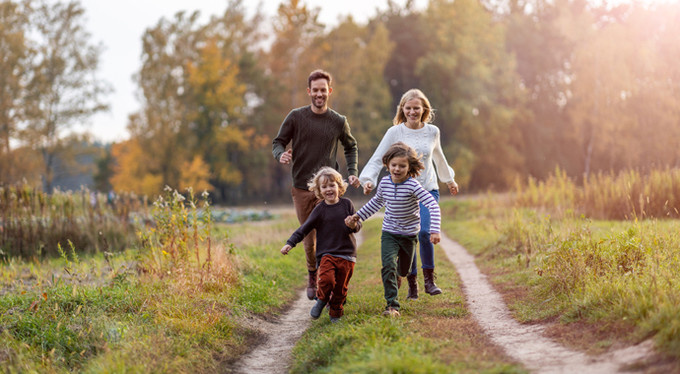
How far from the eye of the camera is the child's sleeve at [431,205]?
227 inches

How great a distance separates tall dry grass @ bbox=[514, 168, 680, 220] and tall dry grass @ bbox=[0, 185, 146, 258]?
907cm

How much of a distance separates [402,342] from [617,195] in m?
9.24

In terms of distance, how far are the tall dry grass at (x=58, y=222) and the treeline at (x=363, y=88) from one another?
17810 mm

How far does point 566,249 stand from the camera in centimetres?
666

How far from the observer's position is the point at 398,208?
6.05 meters

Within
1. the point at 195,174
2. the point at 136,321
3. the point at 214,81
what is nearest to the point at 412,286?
the point at 136,321

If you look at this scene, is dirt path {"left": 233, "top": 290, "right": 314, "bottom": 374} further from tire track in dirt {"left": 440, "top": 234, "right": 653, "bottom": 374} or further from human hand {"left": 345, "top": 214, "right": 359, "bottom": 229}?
tire track in dirt {"left": 440, "top": 234, "right": 653, "bottom": 374}

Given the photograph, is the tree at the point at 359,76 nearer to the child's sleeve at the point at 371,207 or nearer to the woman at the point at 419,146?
the woman at the point at 419,146

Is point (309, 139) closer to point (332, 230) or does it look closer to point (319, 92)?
point (319, 92)

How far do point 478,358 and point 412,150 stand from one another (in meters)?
2.39

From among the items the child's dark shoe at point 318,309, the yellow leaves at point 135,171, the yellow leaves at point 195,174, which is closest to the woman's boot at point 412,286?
the child's dark shoe at point 318,309

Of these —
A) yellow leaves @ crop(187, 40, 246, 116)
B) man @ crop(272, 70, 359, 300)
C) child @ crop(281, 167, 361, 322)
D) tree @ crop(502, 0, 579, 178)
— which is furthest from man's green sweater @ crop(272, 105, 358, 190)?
tree @ crop(502, 0, 579, 178)

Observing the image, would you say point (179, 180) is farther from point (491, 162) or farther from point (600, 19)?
point (600, 19)

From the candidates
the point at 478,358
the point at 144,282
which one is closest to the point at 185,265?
the point at 144,282
